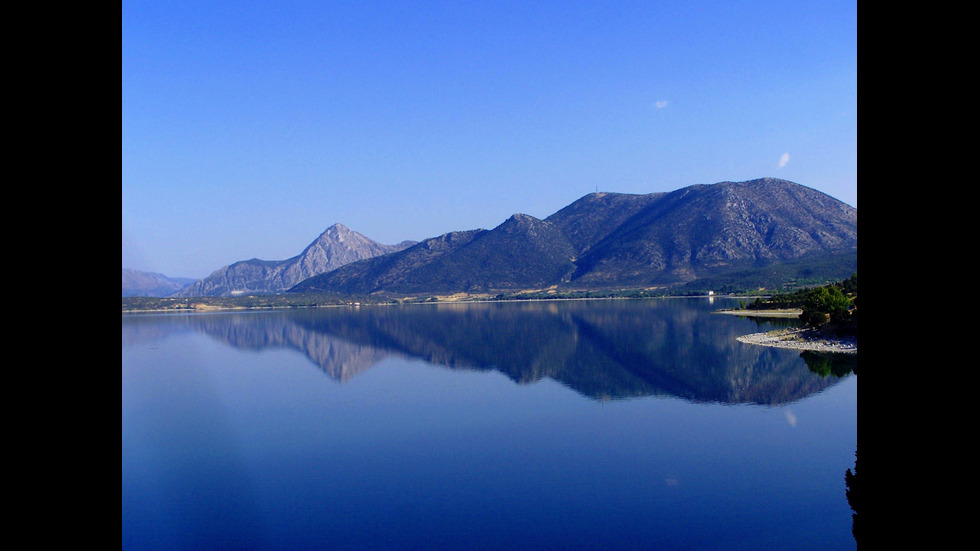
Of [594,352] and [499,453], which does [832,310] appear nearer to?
[594,352]

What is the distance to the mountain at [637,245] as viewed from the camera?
4707 inches

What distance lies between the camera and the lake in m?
10.8

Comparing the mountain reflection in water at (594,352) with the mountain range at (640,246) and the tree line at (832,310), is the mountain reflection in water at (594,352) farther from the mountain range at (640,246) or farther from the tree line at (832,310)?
the mountain range at (640,246)

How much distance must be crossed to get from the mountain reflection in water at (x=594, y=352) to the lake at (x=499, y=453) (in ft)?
0.79

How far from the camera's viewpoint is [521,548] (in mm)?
9961

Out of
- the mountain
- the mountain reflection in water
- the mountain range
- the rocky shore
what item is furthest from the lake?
the mountain range

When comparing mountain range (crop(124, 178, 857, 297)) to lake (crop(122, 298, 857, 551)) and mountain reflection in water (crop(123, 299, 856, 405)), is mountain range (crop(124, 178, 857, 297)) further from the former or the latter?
lake (crop(122, 298, 857, 551))

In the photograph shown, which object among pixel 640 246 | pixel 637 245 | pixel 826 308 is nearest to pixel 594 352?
pixel 826 308

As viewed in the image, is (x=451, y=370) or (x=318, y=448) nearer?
(x=318, y=448)

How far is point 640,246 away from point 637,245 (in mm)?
1206

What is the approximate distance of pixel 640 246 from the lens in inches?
5221
